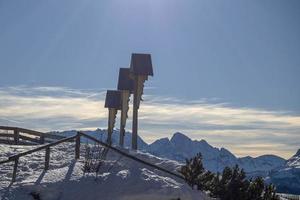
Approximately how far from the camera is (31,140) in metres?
35.4

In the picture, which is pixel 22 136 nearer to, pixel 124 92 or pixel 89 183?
pixel 124 92

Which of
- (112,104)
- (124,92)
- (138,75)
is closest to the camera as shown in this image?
(138,75)

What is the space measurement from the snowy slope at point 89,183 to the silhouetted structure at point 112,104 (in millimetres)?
18167

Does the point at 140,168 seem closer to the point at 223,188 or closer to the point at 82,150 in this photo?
the point at 223,188

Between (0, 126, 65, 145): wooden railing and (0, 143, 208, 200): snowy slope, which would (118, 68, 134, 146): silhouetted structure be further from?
(0, 143, 208, 200): snowy slope

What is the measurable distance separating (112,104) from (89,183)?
835 inches

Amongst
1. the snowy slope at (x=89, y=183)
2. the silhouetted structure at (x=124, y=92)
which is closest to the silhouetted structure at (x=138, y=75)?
the silhouetted structure at (x=124, y=92)

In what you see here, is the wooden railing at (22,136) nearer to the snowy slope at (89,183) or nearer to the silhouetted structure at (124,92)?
the silhouetted structure at (124,92)

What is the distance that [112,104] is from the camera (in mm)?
38281

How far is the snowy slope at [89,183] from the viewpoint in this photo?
54.0 feet

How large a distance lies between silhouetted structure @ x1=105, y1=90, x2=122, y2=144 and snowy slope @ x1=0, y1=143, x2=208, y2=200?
18.2m

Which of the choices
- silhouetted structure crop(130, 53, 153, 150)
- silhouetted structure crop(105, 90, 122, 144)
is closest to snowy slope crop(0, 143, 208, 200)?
silhouetted structure crop(130, 53, 153, 150)

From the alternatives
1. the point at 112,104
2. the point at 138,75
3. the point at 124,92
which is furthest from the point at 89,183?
the point at 112,104

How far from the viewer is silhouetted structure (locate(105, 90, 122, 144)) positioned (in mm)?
38219
